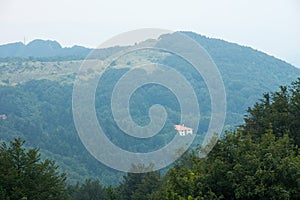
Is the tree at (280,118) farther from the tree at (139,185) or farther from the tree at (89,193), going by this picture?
the tree at (89,193)

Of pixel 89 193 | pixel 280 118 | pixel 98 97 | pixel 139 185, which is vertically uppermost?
pixel 98 97

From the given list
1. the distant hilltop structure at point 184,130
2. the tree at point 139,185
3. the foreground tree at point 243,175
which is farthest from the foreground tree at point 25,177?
the distant hilltop structure at point 184,130

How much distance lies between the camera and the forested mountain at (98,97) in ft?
291

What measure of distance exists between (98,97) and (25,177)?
103088 millimetres

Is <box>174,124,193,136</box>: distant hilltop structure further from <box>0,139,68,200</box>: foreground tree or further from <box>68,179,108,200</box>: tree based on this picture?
<box>0,139,68,200</box>: foreground tree

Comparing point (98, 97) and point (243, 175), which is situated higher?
point (98, 97)

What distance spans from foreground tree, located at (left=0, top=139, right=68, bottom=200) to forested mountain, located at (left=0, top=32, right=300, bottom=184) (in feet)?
178

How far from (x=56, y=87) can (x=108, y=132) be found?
3256 cm

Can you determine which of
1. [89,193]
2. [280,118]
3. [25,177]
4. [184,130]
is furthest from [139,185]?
[184,130]

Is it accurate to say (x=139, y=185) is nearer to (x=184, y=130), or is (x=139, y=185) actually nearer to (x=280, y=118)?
(x=280, y=118)

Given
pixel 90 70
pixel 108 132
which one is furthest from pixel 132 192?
pixel 90 70

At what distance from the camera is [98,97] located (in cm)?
11969

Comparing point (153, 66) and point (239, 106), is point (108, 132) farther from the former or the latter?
point (239, 106)

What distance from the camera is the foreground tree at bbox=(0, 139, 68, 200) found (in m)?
16.2
